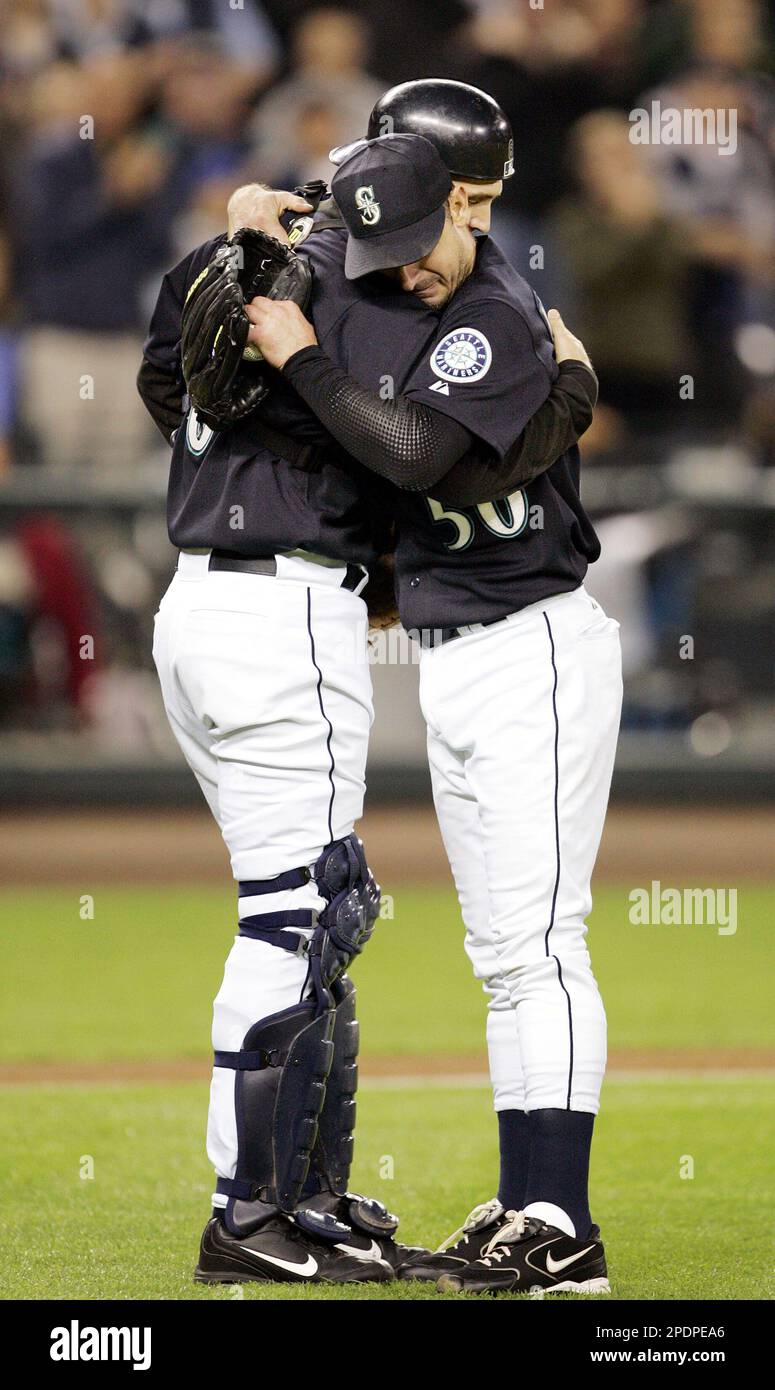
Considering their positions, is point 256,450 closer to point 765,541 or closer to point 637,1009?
point 637,1009

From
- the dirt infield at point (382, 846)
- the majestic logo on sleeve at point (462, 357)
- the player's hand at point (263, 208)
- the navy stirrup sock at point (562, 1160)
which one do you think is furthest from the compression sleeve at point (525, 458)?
the dirt infield at point (382, 846)

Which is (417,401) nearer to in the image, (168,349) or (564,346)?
(564,346)

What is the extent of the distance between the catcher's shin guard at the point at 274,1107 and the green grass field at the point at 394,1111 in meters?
0.15

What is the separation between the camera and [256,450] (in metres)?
3.02

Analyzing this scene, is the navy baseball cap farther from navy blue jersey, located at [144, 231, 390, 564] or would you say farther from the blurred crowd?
the blurred crowd

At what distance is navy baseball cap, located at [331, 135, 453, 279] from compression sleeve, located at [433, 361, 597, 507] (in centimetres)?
31

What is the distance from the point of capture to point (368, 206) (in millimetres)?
2877

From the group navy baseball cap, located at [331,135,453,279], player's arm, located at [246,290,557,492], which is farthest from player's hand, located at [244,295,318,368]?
navy baseball cap, located at [331,135,453,279]

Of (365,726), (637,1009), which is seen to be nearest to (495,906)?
(365,726)

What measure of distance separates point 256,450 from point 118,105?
7352mm

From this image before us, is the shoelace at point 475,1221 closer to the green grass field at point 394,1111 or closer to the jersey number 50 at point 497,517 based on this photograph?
the green grass field at point 394,1111

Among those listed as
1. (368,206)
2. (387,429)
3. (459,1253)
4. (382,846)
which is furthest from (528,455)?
(382,846)

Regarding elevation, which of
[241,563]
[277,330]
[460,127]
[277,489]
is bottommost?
[241,563]

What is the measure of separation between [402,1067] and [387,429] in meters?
2.43
